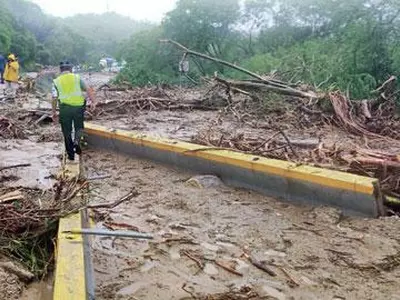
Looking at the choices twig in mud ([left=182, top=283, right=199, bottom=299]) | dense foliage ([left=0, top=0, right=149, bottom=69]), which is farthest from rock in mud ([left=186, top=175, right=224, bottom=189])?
dense foliage ([left=0, top=0, right=149, bottom=69])

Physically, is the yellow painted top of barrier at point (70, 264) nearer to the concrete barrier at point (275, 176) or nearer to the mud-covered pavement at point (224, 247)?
the mud-covered pavement at point (224, 247)

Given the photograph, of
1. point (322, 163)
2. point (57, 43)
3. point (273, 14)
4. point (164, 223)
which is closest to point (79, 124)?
point (164, 223)

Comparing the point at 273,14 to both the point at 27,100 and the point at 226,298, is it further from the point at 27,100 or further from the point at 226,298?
the point at 226,298

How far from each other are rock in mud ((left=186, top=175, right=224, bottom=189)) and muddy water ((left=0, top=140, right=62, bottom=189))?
1817 mm

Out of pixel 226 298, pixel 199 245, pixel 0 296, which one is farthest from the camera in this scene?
pixel 199 245

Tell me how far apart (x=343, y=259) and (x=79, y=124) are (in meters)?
5.19

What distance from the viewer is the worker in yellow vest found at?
8.05 meters

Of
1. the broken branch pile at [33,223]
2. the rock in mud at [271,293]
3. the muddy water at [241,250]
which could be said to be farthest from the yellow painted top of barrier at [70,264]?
→ the rock in mud at [271,293]

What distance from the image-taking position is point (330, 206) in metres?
5.68

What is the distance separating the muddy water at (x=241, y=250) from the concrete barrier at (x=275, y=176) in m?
0.16

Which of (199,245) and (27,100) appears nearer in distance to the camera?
(199,245)

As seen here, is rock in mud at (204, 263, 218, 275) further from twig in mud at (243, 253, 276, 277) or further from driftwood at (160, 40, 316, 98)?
driftwood at (160, 40, 316, 98)

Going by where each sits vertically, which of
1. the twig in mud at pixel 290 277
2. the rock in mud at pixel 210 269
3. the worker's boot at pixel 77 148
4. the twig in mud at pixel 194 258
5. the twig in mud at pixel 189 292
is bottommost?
the twig in mud at pixel 189 292

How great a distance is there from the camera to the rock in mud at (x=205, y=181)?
6.84 m
